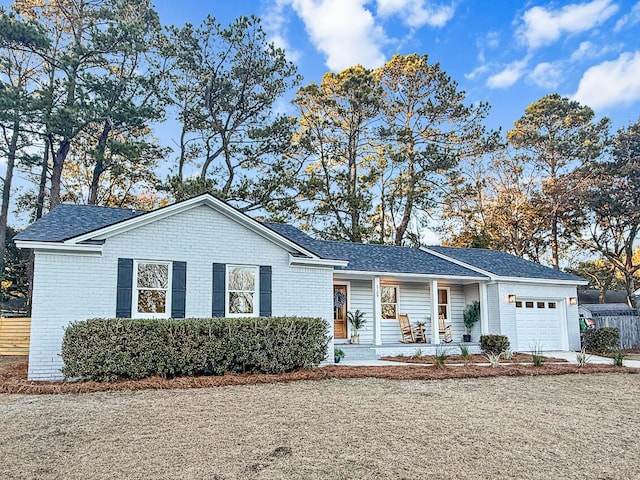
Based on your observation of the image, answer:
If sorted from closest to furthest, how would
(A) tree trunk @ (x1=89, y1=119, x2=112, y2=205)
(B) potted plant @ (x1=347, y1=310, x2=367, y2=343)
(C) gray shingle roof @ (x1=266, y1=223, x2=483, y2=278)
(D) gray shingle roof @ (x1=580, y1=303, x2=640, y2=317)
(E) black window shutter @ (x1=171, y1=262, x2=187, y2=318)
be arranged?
(E) black window shutter @ (x1=171, y1=262, x2=187, y2=318) < (B) potted plant @ (x1=347, y1=310, x2=367, y2=343) < (C) gray shingle roof @ (x1=266, y1=223, x2=483, y2=278) < (A) tree trunk @ (x1=89, y1=119, x2=112, y2=205) < (D) gray shingle roof @ (x1=580, y1=303, x2=640, y2=317)

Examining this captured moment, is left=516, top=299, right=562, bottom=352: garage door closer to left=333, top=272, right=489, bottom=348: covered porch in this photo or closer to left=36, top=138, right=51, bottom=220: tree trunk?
left=333, top=272, right=489, bottom=348: covered porch

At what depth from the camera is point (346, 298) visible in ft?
52.1

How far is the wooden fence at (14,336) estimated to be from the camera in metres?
15.0

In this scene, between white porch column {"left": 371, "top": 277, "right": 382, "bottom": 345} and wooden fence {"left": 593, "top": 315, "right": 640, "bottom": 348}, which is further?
wooden fence {"left": 593, "top": 315, "right": 640, "bottom": 348}

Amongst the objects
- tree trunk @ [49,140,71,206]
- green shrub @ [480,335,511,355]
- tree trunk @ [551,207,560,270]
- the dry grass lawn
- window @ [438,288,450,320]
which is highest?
tree trunk @ [49,140,71,206]

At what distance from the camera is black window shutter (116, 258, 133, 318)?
1061 cm

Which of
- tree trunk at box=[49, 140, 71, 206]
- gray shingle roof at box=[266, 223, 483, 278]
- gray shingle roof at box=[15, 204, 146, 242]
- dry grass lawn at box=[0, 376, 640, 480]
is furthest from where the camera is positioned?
tree trunk at box=[49, 140, 71, 206]

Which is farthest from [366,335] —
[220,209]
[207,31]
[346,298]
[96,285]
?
[207,31]

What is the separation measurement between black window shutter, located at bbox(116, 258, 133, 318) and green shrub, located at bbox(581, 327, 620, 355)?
1475 centimetres

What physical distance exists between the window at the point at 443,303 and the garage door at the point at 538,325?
7.64 ft

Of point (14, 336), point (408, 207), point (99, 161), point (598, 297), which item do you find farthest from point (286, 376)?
point (598, 297)

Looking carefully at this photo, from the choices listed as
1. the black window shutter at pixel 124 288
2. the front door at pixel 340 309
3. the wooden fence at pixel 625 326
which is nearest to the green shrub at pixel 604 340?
the wooden fence at pixel 625 326

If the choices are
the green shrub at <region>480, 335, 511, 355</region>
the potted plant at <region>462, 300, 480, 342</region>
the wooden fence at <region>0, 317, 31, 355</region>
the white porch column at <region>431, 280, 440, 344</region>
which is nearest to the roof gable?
the wooden fence at <region>0, 317, 31, 355</region>

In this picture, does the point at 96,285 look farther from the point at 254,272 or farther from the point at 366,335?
the point at 366,335
